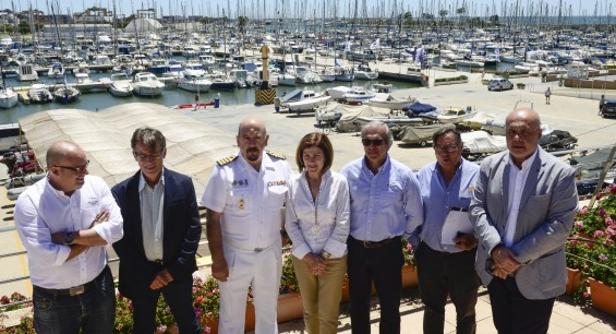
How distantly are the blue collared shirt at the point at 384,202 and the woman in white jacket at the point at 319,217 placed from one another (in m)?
0.13

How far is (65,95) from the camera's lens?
4906 centimetres

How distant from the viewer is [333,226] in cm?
408

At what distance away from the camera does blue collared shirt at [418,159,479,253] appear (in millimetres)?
4117

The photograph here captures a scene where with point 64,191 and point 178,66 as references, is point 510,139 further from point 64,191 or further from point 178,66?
point 178,66

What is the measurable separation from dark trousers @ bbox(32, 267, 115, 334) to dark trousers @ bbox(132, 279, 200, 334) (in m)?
0.33

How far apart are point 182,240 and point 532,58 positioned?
7790cm

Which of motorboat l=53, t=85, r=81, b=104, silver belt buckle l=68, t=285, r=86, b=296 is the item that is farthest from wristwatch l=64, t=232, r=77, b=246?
motorboat l=53, t=85, r=81, b=104

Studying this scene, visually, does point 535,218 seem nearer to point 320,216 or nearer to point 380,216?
point 380,216

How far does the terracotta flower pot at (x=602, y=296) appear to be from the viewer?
509 centimetres

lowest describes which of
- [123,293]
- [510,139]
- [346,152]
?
[346,152]

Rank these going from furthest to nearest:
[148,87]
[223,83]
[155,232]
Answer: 1. [223,83]
2. [148,87]
3. [155,232]

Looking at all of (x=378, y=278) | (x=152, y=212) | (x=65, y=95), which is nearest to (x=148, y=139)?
(x=152, y=212)

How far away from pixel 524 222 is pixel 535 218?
0.07m

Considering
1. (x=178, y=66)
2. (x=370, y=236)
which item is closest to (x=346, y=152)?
(x=370, y=236)
